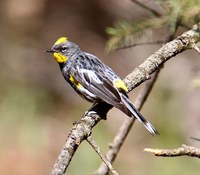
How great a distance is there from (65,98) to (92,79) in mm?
4523

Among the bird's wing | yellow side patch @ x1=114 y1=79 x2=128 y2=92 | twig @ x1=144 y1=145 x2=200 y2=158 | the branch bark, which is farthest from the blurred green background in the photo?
twig @ x1=144 y1=145 x2=200 y2=158

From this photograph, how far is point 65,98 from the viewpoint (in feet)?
28.1

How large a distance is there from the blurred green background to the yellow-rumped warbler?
1.98 m

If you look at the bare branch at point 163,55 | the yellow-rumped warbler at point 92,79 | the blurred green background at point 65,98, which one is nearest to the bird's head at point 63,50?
the yellow-rumped warbler at point 92,79

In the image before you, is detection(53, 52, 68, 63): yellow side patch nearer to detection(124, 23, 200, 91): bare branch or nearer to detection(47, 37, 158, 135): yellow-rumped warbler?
detection(47, 37, 158, 135): yellow-rumped warbler

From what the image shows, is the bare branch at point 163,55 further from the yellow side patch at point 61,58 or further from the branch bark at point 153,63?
the yellow side patch at point 61,58

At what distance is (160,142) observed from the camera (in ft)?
23.1

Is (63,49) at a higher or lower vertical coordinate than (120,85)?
higher

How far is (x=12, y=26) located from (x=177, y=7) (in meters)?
6.68

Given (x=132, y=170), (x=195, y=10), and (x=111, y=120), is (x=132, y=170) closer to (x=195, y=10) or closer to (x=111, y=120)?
(x=111, y=120)

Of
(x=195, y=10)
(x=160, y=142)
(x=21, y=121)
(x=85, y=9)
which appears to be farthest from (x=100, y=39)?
(x=195, y=10)

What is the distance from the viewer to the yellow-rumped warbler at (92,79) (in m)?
3.60

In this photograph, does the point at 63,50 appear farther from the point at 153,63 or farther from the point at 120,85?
the point at 153,63

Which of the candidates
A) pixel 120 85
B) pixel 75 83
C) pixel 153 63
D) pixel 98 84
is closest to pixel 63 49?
pixel 75 83
